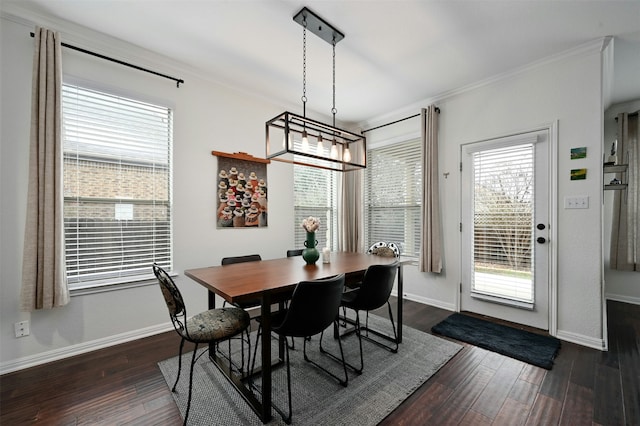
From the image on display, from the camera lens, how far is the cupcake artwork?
3395 mm

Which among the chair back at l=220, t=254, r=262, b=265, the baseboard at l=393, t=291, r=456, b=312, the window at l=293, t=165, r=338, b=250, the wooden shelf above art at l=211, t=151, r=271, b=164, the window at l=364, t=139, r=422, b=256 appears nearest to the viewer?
the chair back at l=220, t=254, r=262, b=265

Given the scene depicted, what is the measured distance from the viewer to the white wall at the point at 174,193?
7.29 ft

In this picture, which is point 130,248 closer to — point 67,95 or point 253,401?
point 67,95

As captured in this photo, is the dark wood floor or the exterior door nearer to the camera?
the dark wood floor

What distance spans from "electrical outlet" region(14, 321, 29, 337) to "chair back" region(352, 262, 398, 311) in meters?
2.71

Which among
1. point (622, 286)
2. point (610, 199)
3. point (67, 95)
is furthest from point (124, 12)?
point (622, 286)

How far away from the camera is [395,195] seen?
4.39 meters

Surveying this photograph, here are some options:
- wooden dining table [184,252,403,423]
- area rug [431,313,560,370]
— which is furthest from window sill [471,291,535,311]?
wooden dining table [184,252,403,423]

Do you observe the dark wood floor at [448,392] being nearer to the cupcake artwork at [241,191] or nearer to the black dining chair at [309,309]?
the black dining chair at [309,309]

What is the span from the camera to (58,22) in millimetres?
2367

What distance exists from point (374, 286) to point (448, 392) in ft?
2.86

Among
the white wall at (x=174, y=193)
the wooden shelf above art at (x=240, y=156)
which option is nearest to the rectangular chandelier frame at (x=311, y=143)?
the wooden shelf above art at (x=240, y=156)

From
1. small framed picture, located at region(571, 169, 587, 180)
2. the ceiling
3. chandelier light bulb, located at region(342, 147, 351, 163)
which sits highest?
the ceiling

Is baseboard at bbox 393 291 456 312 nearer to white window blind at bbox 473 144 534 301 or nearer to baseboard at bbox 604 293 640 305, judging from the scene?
white window blind at bbox 473 144 534 301
